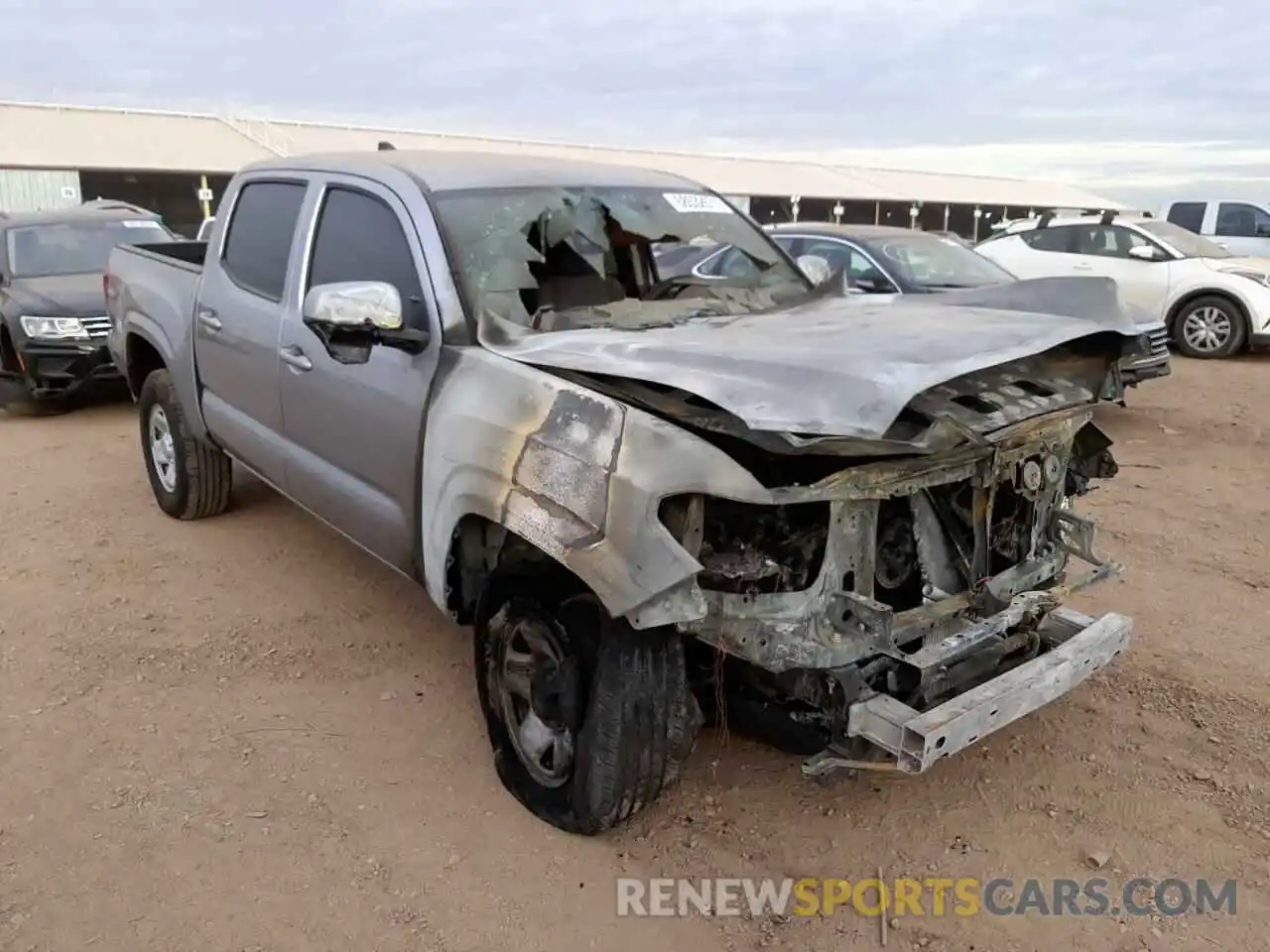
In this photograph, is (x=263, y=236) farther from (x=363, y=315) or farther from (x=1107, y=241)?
(x=1107, y=241)

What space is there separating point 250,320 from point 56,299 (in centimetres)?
565

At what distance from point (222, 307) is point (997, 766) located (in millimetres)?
3798

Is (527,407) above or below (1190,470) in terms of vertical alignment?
above

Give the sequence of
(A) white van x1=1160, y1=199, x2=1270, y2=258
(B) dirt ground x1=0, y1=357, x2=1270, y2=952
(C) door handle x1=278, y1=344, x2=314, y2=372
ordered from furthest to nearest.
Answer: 1. (A) white van x1=1160, y1=199, x2=1270, y2=258
2. (C) door handle x1=278, y1=344, x2=314, y2=372
3. (B) dirt ground x1=0, y1=357, x2=1270, y2=952

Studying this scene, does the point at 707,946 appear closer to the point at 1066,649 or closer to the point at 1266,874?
the point at 1066,649

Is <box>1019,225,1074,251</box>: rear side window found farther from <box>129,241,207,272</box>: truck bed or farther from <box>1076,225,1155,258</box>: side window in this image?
<box>129,241,207,272</box>: truck bed

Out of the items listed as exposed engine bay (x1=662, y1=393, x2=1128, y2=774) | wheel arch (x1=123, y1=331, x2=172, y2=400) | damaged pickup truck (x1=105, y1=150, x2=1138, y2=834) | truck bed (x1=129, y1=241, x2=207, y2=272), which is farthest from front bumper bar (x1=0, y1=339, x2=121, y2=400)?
exposed engine bay (x1=662, y1=393, x2=1128, y2=774)

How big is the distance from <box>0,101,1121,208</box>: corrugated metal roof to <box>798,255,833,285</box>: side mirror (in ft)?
56.2

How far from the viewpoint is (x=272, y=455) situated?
175 inches

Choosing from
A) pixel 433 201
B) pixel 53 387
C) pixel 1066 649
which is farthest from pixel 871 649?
pixel 53 387

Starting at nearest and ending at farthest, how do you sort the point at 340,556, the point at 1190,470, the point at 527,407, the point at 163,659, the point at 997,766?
the point at 527,407 → the point at 997,766 → the point at 163,659 → the point at 340,556 → the point at 1190,470

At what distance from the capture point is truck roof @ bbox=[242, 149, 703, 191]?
387 cm

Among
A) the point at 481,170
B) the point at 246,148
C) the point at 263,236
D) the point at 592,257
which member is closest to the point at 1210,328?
the point at 592,257

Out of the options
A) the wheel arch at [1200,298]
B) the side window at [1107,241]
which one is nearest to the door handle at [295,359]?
the wheel arch at [1200,298]
